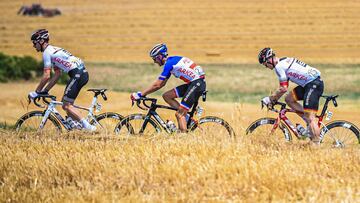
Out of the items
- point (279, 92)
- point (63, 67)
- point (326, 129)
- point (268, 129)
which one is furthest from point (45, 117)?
point (326, 129)

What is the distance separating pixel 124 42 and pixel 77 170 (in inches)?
1876

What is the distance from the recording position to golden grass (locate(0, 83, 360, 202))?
8875mm

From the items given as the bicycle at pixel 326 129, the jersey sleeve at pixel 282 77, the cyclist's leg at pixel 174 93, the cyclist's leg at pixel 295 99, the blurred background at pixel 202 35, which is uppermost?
the blurred background at pixel 202 35

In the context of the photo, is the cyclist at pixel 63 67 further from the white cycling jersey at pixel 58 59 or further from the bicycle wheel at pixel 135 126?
the bicycle wheel at pixel 135 126

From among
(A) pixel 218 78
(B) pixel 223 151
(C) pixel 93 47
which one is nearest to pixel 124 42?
(C) pixel 93 47

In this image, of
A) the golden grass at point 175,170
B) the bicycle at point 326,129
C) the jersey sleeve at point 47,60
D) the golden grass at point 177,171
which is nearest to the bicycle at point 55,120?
the jersey sleeve at point 47,60

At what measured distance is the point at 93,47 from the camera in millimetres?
55719

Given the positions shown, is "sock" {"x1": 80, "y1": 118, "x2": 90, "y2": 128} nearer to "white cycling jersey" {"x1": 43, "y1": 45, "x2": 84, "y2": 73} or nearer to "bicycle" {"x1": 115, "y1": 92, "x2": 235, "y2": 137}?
"bicycle" {"x1": 115, "y1": 92, "x2": 235, "y2": 137}

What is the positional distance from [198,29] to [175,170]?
168 ft

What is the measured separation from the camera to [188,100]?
13.2 m

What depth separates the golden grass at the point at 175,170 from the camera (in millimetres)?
8875

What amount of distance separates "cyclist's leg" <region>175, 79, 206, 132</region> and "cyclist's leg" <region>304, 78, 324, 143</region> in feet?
5.66

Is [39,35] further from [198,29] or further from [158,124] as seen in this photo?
[198,29]

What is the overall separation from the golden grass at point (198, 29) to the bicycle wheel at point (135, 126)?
3013 centimetres
